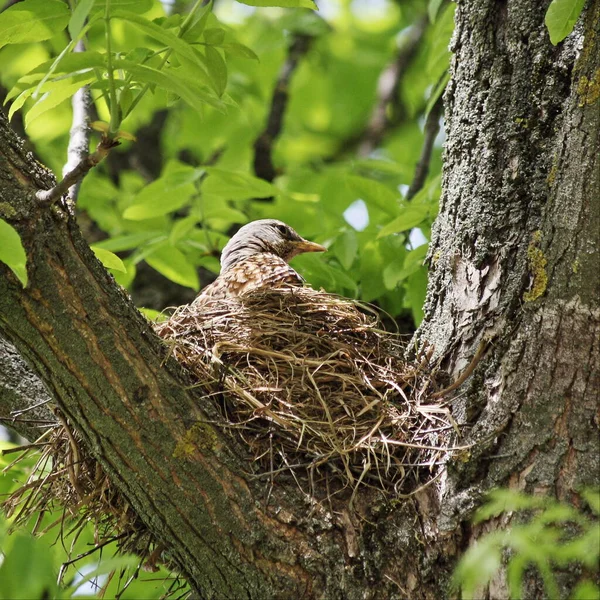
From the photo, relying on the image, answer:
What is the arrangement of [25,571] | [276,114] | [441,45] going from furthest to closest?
[276,114] < [441,45] < [25,571]

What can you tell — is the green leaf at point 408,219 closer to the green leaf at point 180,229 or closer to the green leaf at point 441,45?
the green leaf at point 441,45

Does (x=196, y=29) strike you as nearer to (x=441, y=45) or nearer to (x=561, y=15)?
(x=561, y=15)

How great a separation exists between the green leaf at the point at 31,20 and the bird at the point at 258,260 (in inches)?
59.1

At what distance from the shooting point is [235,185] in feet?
14.2

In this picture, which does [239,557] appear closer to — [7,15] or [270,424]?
[270,424]

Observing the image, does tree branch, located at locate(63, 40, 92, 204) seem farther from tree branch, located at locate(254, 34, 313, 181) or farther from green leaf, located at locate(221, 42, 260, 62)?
tree branch, located at locate(254, 34, 313, 181)

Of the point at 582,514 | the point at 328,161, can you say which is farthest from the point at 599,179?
the point at 328,161

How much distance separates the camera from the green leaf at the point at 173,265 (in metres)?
4.36

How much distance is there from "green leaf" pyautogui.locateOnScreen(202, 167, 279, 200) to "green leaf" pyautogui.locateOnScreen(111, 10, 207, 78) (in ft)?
6.68

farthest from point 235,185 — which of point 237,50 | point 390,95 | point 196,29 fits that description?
point 390,95

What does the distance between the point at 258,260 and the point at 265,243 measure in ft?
1.36

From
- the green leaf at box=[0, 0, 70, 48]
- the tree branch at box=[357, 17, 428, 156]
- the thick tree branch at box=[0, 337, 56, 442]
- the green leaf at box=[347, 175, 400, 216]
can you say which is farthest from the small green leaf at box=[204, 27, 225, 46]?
the tree branch at box=[357, 17, 428, 156]

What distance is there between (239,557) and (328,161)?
6.64 metres

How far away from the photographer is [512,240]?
276 cm
